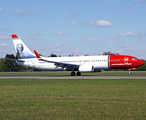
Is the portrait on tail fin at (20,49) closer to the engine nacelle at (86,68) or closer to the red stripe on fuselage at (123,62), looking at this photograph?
the engine nacelle at (86,68)

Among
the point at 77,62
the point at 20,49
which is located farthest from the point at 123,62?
the point at 20,49

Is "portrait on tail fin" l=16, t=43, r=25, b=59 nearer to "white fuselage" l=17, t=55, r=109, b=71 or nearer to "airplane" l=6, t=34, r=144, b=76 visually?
"airplane" l=6, t=34, r=144, b=76

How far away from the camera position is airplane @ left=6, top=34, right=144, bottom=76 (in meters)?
43.8

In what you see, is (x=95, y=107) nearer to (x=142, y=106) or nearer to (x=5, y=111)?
(x=142, y=106)

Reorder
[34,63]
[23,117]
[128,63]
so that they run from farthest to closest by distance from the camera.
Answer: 1. [34,63]
2. [128,63]
3. [23,117]

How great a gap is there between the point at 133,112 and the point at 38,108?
4490 mm

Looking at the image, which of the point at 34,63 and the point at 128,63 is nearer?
the point at 128,63

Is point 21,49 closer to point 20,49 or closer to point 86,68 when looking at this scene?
point 20,49

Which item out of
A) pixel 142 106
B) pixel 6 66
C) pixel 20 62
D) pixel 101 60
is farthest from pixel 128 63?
pixel 6 66

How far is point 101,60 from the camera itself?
44594 mm

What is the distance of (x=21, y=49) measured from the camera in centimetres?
5112

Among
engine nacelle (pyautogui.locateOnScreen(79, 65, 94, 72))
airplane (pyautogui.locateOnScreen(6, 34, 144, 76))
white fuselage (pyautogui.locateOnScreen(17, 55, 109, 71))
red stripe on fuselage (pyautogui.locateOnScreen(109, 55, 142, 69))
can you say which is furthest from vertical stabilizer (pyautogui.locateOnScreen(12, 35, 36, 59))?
red stripe on fuselage (pyautogui.locateOnScreen(109, 55, 142, 69))

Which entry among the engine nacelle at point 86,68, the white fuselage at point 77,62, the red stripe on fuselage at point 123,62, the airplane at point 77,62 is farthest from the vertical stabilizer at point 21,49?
the red stripe on fuselage at point 123,62

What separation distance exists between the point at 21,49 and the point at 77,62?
1401 centimetres
